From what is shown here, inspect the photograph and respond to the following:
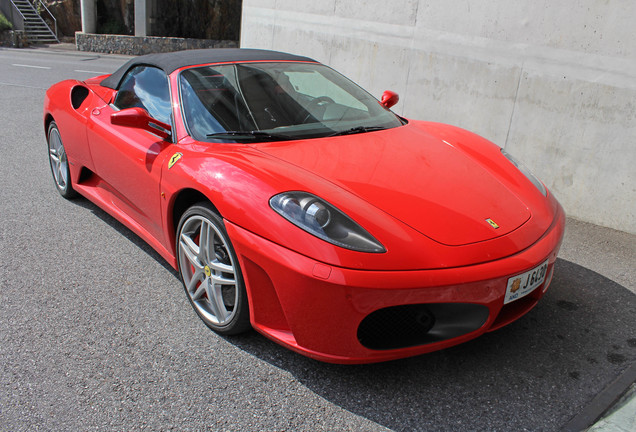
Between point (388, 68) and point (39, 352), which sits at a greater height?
point (388, 68)

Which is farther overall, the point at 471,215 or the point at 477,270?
the point at 471,215

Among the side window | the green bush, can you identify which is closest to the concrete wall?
the side window

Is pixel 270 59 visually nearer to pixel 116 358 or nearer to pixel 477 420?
pixel 116 358

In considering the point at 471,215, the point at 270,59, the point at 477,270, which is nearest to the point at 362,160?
the point at 471,215

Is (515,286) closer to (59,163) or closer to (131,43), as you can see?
(59,163)

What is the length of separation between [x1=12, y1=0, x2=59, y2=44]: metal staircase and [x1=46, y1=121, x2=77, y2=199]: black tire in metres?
22.8

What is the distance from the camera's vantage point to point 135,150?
3.13m

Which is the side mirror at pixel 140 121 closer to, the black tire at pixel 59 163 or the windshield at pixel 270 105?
the windshield at pixel 270 105

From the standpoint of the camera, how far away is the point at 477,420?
84.6 inches

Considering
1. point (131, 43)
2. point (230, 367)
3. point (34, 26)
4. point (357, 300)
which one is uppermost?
point (357, 300)

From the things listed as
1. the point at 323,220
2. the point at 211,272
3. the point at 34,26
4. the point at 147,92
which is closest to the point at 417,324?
the point at 323,220

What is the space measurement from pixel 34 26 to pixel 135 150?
26.0m

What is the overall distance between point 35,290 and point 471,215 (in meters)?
2.29

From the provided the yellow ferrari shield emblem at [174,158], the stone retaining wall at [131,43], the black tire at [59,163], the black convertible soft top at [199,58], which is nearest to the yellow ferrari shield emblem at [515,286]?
the yellow ferrari shield emblem at [174,158]
